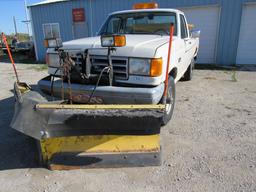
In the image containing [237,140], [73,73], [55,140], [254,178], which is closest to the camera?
[254,178]

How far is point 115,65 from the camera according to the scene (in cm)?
312

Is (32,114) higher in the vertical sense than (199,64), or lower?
higher

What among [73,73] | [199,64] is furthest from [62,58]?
[199,64]

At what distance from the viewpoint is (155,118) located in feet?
7.93

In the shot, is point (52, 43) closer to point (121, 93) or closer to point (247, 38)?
point (121, 93)

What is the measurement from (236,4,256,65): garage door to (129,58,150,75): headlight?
8274 millimetres

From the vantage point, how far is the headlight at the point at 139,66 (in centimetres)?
296

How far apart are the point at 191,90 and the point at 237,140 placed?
9.19ft

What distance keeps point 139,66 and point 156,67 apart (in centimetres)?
22

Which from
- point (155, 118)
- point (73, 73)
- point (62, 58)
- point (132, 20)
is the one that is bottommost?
point (155, 118)

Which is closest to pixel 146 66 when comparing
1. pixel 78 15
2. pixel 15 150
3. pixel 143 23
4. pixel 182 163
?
pixel 182 163

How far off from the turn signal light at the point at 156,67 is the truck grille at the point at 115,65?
0.35 metres

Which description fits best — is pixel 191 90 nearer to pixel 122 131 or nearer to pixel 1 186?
pixel 122 131

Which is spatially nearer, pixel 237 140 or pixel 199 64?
pixel 237 140
